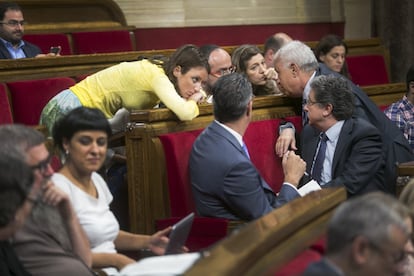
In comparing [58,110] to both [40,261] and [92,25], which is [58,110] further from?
[92,25]

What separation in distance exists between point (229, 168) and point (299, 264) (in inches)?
67.2

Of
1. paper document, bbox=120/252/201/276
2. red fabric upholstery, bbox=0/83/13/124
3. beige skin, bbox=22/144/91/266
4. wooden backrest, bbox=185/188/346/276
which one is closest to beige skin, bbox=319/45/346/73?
red fabric upholstery, bbox=0/83/13/124

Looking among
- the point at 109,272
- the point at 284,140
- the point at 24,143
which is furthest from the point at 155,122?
the point at 24,143

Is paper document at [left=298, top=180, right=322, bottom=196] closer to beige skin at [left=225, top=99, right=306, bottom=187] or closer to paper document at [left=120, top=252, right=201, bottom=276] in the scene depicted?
beige skin at [left=225, top=99, right=306, bottom=187]

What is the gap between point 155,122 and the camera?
4.54m

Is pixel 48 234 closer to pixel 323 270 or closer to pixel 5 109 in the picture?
pixel 323 270

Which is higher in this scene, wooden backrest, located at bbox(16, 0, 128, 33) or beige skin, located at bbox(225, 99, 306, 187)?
wooden backrest, located at bbox(16, 0, 128, 33)

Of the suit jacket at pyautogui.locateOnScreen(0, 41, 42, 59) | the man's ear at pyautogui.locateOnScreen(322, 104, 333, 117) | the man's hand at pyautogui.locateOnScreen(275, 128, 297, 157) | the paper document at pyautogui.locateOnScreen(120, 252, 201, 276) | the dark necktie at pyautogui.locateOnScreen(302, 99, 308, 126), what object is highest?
the suit jacket at pyautogui.locateOnScreen(0, 41, 42, 59)

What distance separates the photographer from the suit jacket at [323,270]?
224 cm

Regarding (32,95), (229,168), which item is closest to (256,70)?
(32,95)

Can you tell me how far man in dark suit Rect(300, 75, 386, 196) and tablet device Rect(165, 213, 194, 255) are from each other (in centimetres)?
134

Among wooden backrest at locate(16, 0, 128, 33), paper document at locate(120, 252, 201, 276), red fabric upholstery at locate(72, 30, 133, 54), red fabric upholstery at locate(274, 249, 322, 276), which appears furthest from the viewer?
wooden backrest at locate(16, 0, 128, 33)

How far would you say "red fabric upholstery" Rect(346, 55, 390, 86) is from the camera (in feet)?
25.3

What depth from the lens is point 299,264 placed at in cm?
254
